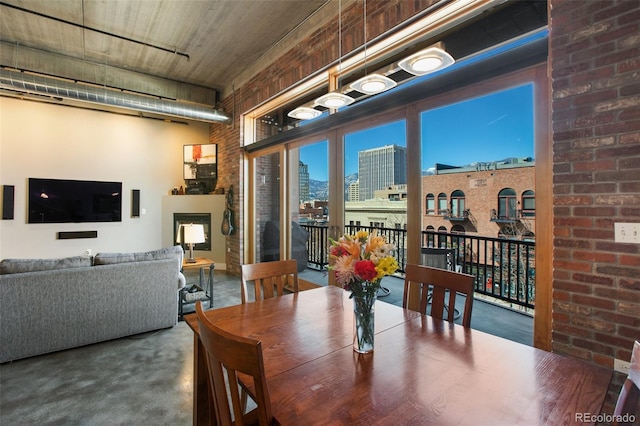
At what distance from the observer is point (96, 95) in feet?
15.0

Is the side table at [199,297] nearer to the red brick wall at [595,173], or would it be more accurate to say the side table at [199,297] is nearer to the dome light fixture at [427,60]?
the dome light fixture at [427,60]

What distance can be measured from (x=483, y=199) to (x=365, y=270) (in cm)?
196

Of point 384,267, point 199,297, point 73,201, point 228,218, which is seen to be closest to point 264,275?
point 384,267

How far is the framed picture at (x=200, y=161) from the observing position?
6.68m

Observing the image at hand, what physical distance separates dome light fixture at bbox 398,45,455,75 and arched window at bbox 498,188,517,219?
1128 mm

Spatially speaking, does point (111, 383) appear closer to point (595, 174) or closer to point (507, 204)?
point (507, 204)

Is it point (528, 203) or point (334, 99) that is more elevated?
point (334, 99)

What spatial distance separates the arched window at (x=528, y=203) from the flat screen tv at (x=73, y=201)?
268 inches

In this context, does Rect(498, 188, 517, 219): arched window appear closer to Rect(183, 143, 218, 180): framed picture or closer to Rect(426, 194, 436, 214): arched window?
Rect(426, 194, 436, 214): arched window

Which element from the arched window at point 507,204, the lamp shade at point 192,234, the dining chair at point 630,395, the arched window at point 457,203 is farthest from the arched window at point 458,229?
the lamp shade at point 192,234

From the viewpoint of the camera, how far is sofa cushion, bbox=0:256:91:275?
2.55 m

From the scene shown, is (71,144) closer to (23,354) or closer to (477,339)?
(23,354)

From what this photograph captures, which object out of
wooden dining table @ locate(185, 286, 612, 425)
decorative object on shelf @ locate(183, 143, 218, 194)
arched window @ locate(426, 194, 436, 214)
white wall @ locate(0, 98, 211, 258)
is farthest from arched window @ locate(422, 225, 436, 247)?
white wall @ locate(0, 98, 211, 258)

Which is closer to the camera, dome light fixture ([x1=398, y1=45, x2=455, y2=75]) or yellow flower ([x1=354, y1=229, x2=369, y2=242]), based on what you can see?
yellow flower ([x1=354, y1=229, x2=369, y2=242])
